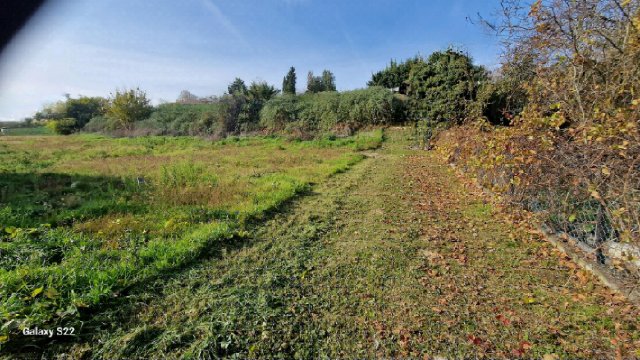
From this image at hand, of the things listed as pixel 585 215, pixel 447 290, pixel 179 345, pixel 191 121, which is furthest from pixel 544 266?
pixel 191 121

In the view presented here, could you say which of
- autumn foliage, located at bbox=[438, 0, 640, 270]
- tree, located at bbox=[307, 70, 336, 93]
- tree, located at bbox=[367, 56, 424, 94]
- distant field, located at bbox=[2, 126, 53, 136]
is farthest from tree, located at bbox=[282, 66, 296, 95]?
autumn foliage, located at bbox=[438, 0, 640, 270]

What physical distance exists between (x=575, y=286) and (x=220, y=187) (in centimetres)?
631

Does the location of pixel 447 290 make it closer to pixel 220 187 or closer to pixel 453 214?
pixel 453 214

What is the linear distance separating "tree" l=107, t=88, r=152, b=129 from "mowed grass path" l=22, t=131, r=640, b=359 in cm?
3079

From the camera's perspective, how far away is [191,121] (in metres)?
25.2

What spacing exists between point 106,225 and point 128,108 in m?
30.0

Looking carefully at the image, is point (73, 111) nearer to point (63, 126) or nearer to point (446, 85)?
point (63, 126)

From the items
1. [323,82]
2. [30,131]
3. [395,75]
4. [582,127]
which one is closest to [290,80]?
[323,82]

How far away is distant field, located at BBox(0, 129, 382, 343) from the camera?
255 centimetres

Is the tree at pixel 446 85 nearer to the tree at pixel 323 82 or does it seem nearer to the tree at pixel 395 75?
the tree at pixel 395 75

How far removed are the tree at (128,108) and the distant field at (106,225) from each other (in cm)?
2261

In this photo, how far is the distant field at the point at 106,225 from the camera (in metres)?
2.55

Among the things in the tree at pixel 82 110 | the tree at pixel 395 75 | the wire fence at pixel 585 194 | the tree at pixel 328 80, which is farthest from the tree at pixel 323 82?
the wire fence at pixel 585 194

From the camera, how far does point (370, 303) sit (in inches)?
109
